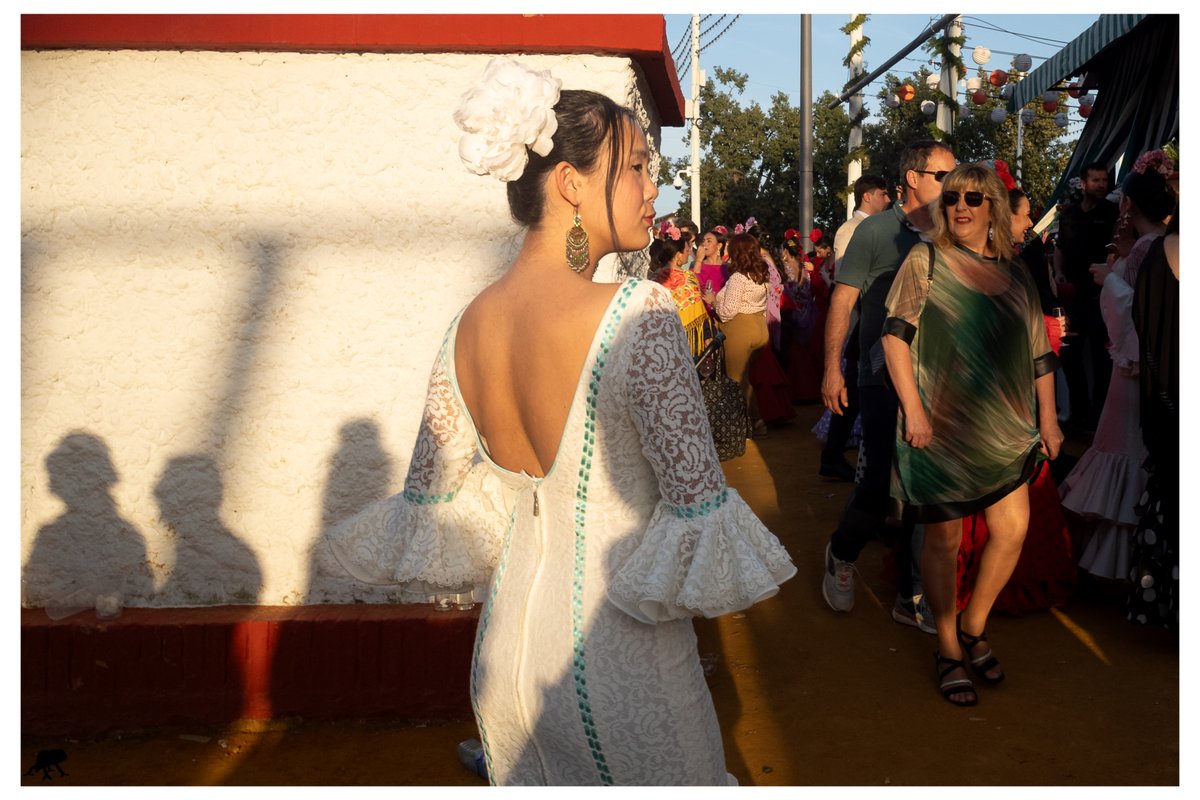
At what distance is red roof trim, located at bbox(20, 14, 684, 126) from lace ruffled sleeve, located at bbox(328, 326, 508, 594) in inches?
82.2

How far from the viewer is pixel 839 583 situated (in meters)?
4.96

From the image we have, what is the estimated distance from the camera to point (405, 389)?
13.0 ft

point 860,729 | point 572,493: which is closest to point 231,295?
point 572,493

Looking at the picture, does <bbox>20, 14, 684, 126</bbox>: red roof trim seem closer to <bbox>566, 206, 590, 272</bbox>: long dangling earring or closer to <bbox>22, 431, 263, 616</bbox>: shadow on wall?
<bbox>22, 431, 263, 616</bbox>: shadow on wall

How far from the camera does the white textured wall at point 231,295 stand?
3.81 meters

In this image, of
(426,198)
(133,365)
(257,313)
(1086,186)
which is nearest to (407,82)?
(426,198)

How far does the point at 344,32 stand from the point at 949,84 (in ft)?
48.2

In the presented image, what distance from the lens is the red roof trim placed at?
3695mm

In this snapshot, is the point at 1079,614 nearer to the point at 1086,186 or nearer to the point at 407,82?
the point at 407,82

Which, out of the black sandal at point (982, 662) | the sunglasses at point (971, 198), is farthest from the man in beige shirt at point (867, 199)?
the black sandal at point (982, 662)

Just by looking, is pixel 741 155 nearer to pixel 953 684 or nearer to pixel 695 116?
pixel 695 116

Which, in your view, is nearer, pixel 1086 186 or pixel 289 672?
pixel 289 672

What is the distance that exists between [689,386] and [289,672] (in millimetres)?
2713

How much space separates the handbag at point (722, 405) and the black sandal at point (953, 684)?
13.5ft
